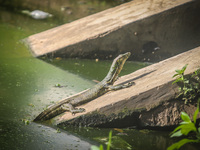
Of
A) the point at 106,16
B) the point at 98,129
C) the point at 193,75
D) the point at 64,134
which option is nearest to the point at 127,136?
the point at 98,129

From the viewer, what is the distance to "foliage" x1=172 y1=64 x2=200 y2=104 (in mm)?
3842

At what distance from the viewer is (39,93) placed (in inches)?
196

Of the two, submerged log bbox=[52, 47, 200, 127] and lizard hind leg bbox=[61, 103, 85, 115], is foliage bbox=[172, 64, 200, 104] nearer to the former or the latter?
submerged log bbox=[52, 47, 200, 127]

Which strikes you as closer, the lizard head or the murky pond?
the murky pond

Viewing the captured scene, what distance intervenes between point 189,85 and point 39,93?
2373 mm

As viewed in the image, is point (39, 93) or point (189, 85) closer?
point (189, 85)

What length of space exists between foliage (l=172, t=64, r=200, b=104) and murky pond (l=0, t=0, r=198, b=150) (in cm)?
54

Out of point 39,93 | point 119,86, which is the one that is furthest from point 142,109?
point 39,93

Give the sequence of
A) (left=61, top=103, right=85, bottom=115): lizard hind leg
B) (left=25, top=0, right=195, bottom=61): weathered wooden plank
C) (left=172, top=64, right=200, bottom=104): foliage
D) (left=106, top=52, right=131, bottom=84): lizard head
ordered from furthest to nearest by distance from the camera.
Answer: (left=25, top=0, right=195, bottom=61): weathered wooden plank → (left=106, top=52, right=131, bottom=84): lizard head → (left=61, top=103, right=85, bottom=115): lizard hind leg → (left=172, top=64, right=200, bottom=104): foliage

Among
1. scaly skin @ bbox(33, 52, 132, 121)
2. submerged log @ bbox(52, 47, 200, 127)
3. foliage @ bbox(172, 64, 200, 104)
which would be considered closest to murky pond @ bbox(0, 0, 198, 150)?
submerged log @ bbox(52, 47, 200, 127)

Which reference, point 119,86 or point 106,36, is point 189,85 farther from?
point 106,36

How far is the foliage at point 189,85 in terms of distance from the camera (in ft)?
12.6

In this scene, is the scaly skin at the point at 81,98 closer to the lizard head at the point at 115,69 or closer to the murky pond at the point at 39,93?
the lizard head at the point at 115,69

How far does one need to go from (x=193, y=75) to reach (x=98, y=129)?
1.38 m
